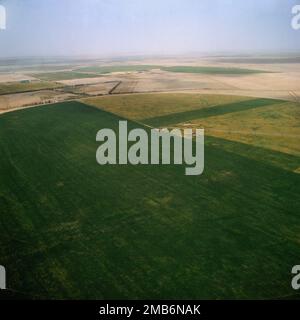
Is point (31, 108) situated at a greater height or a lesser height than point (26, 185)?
greater

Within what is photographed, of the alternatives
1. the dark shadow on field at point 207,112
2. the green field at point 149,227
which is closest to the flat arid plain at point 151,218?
the green field at point 149,227

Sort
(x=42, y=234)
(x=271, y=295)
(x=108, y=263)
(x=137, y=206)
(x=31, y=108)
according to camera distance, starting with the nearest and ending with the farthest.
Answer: (x=271, y=295)
(x=108, y=263)
(x=42, y=234)
(x=137, y=206)
(x=31, y=108)

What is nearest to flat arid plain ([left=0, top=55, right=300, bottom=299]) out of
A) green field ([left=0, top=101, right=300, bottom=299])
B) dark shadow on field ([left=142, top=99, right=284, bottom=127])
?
green field ([left=0, top=101, right=300, bottom=299])

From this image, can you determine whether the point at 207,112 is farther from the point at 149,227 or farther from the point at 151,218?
the point at 149,227

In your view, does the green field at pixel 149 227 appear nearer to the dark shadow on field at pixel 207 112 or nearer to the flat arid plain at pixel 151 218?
the flat arid plain at pixel 151 218

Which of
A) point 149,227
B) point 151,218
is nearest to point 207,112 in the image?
point 151,218

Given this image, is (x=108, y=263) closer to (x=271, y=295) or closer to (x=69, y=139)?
(x=271, y=295)

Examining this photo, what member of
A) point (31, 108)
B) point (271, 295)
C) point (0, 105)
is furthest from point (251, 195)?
point (0, 105)
